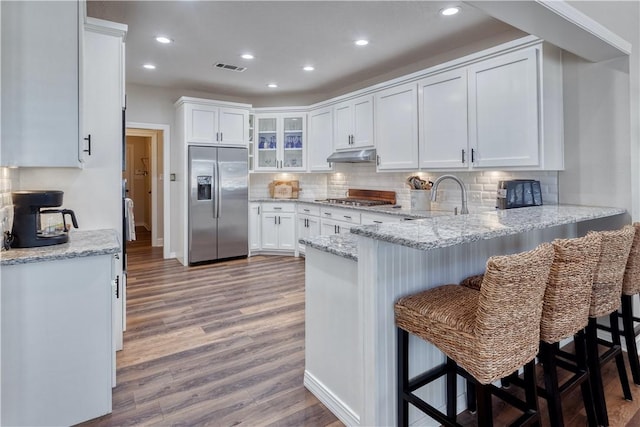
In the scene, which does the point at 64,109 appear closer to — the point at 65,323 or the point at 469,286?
the point at 65,323

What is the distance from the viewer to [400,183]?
15.4ft

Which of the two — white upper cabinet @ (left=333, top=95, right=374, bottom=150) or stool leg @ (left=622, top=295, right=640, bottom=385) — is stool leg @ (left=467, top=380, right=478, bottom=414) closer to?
stool leg @ (left=622, top=295, right=640, bottom=385)

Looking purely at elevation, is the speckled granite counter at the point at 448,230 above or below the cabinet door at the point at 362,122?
below

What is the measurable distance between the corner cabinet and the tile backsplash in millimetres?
965

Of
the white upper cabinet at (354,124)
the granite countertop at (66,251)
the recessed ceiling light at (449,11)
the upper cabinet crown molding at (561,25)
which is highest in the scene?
the recessed ceiling light at (449,11)

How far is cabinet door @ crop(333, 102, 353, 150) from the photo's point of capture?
4934 mm

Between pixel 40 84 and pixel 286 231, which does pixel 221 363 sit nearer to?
pixel 40 84

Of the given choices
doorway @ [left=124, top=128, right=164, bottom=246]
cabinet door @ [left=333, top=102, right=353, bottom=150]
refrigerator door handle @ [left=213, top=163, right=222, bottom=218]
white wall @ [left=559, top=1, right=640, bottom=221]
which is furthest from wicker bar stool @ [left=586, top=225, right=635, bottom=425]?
doorway @ [left=124, top=128, right=164, bottom=246]

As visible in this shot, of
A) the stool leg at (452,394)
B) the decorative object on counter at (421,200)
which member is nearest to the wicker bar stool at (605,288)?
the stool leg at (452,394)

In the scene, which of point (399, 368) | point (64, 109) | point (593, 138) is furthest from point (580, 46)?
point (64, 109)

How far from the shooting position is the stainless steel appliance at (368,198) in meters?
4.78

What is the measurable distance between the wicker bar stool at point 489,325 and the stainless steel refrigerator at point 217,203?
420 centimetres

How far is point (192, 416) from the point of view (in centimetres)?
189

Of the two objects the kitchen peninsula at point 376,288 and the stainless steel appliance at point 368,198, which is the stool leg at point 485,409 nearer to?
the kitchen peninsula at point 376,288
